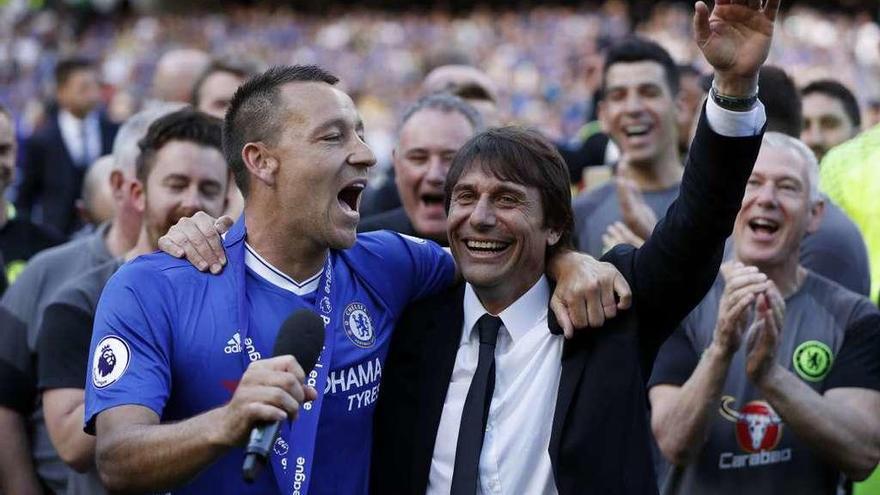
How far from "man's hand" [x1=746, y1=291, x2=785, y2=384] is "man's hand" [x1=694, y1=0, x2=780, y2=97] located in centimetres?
126

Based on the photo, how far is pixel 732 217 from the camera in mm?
3799

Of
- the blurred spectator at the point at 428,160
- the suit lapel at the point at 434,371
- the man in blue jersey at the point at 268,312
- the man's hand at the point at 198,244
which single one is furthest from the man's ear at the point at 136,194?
the suit lapel at the point at 434,371

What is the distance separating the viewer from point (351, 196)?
4234 millimetres

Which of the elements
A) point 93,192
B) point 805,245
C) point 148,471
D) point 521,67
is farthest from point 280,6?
point 148,471

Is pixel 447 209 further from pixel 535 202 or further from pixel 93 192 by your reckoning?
pixel 93 192

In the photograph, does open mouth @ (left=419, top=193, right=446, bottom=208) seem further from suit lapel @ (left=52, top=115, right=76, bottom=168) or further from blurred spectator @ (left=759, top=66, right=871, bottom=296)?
suit lapel @ (left=52, top=115, right=76, bottom=168)

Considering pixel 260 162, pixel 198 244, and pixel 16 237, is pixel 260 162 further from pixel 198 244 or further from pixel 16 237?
pixel 16 237

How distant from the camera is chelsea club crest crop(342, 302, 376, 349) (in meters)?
4.15

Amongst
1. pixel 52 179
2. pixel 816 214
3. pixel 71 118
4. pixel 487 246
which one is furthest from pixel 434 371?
pixel 71 118

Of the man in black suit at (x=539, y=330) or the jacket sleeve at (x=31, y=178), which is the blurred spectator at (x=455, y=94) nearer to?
the man in black suit at (x=539, y=330)

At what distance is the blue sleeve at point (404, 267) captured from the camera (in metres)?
4.38

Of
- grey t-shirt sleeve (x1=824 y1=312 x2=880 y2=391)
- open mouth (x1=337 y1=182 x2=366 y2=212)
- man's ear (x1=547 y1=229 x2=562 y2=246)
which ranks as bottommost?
grey t-shirt sleeve (x1=824 y1=312 x2=880 y2=391)

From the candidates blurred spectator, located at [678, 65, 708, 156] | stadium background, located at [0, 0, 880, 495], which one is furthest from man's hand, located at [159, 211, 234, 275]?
stadium background, located at [0, 0, 880, 495]

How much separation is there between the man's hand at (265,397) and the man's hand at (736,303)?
6.16 feet
